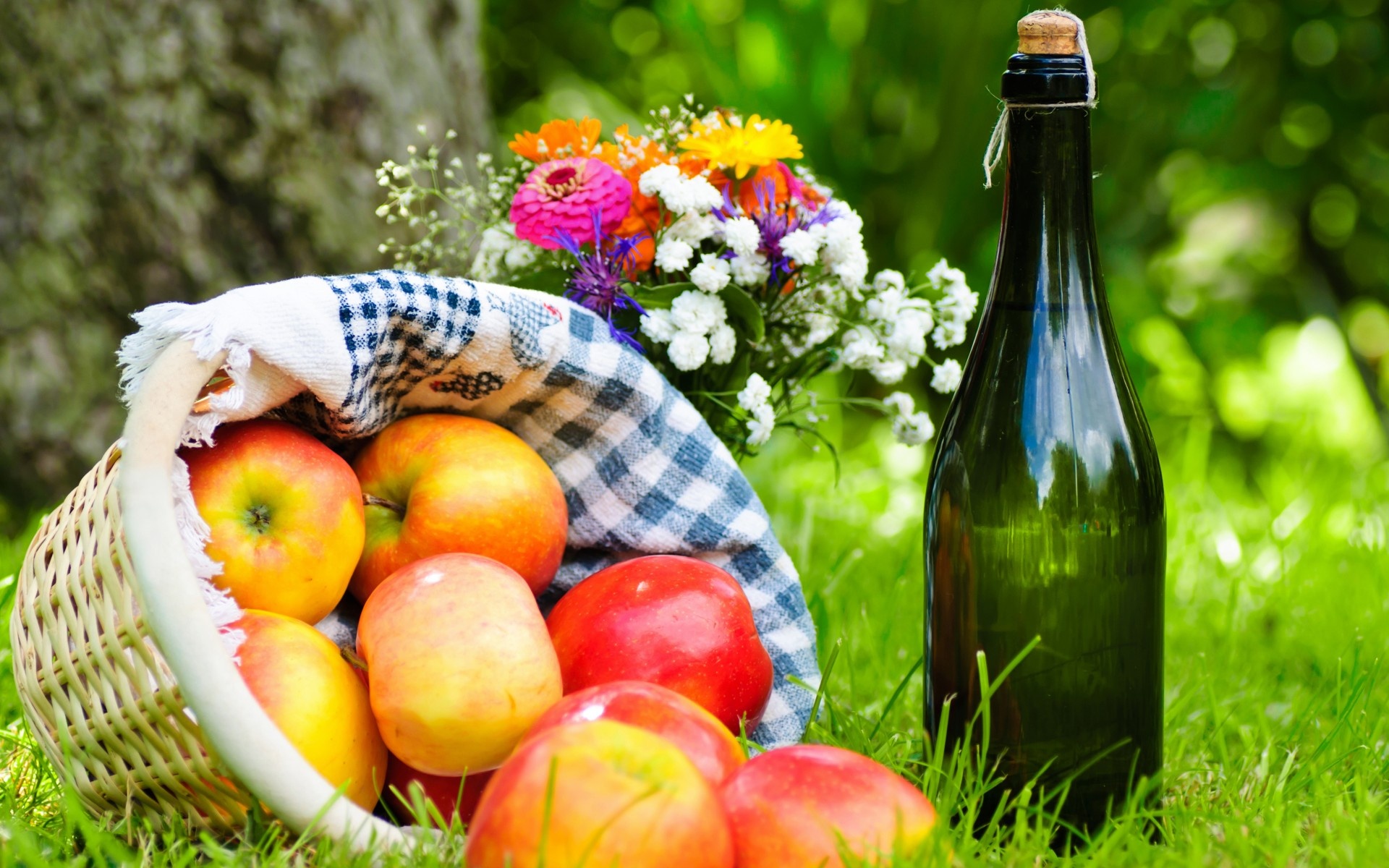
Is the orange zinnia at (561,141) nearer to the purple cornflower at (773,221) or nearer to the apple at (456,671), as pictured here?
the purple cornflower at (773,221)

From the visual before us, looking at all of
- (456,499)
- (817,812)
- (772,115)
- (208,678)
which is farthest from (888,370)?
(772,115)

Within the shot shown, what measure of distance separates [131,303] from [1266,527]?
2.11 m

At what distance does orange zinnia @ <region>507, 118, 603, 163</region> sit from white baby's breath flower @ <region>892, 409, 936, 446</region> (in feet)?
1.57

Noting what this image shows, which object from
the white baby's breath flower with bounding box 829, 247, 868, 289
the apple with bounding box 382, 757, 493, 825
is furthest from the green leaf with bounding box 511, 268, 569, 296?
the apple with bounding box 382, 757, 493, 825

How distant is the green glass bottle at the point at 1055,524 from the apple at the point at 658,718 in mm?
268

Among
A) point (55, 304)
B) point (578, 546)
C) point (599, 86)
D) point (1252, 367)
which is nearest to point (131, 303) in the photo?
point (55, 304)

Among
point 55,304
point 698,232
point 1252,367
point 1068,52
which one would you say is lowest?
point 1252,367

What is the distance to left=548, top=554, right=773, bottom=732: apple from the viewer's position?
3.66ft

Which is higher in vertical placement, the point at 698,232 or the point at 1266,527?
the point at 698,232

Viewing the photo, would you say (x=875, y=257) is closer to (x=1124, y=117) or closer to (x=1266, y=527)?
(x=1124, y=117)

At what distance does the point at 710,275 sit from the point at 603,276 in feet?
0.41

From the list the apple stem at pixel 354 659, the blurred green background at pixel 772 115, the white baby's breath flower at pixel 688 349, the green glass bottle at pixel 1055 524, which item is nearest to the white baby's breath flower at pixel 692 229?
the white baby's breath flower at pixel 688 349

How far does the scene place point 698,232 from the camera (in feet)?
4.20

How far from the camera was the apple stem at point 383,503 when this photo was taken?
1.20 metres
